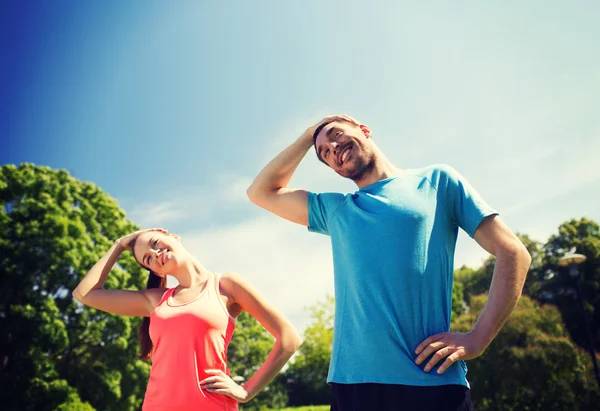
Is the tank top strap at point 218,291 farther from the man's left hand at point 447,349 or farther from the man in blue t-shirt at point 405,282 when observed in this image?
the man's left hand at point 447,349

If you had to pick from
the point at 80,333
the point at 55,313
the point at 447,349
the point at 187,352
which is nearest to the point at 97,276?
the point at 187,352

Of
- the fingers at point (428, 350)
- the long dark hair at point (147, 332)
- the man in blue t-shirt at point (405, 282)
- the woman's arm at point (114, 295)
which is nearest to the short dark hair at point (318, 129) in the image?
the man in blue t-shirt at point (405, 282)

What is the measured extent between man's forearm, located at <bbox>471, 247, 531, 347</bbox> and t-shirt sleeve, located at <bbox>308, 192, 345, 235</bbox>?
3.01 ft

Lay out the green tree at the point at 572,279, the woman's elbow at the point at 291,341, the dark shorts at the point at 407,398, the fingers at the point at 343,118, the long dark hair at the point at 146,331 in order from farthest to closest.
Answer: the green tree at the point at 572,279
the long dark hair at the point at 146,331
the woman's elbow at the point at 291,341
the fingers at the point at 343,118
the dark shorts at the point at 407,398

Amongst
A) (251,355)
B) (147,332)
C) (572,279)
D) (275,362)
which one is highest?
(572,279)

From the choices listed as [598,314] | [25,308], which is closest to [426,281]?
[25,308]

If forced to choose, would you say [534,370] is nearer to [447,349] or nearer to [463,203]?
[463,203]

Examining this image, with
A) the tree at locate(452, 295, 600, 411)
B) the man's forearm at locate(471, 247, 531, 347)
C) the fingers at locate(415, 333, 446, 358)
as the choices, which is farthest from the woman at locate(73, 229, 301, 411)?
the tree at locate(452, 295, 600, 411)

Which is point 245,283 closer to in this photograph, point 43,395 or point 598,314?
point 43,395

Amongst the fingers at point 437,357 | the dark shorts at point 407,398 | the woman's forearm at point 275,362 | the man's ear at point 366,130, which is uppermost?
the man's ear at point 366,130

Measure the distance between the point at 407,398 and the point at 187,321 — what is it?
5.03ft

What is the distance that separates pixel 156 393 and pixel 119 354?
56.3 feet

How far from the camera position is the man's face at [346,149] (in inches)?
104

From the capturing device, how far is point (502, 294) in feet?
6.94
